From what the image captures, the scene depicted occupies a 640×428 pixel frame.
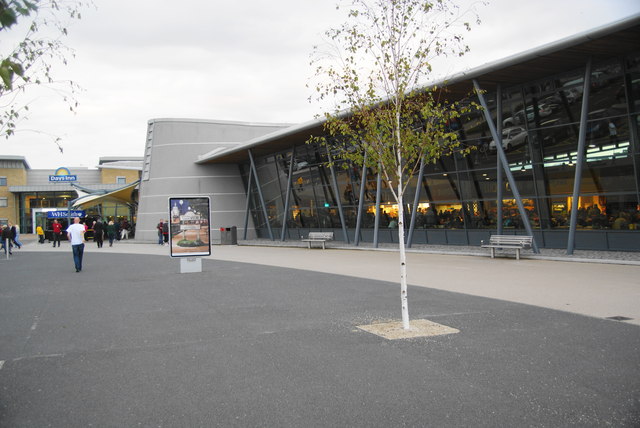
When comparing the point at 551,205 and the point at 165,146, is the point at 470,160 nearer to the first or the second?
the point at 551,205

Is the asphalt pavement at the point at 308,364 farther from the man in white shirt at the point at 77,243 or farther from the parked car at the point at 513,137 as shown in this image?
the parked car at the point at 513,137

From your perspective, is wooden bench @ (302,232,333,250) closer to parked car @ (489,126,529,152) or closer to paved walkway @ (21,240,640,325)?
paved walkway @ (21,240,640,325)

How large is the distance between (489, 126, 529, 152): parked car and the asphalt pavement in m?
10.7

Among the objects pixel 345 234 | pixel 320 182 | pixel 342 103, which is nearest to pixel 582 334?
pixel 342 103

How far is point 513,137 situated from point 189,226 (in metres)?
12.4

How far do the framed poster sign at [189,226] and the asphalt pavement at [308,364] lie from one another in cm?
543

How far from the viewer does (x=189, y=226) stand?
16.5 meters

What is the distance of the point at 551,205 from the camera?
752 inches

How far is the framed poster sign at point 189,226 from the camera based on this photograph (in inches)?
633

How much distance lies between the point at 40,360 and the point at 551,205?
1763cm

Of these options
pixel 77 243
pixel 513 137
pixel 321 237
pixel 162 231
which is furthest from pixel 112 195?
pixel 513 137

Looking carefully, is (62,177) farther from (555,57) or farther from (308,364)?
(308,364)

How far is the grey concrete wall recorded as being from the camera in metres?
37.7

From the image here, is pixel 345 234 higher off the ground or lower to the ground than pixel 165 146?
lower
